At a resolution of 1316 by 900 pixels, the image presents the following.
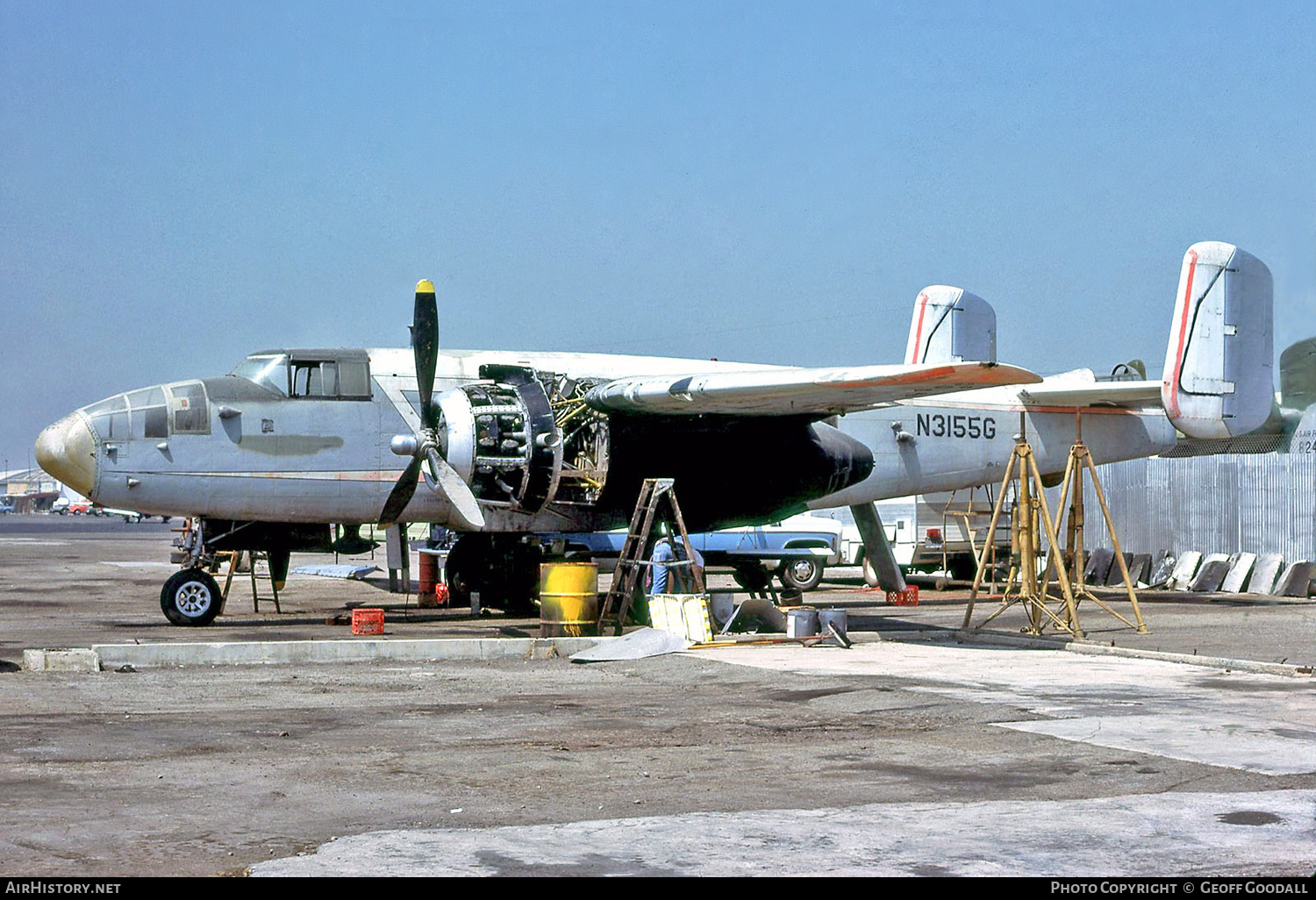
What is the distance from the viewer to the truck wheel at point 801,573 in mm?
31297

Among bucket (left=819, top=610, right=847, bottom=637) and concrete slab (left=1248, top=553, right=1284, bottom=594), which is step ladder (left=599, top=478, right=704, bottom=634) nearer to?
bucket (left=819, top=610, right=847, bottom=637)

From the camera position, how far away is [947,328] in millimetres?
27422

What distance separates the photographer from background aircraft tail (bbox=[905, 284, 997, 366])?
27.4 meters

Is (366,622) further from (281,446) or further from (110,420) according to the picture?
(110,420)

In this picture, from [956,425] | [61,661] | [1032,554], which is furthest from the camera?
[956,425]

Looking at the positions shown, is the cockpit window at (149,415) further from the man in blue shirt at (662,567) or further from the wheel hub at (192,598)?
the man in blue shirt at (662,567)

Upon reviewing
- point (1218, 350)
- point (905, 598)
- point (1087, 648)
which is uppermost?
point (1218, 350)

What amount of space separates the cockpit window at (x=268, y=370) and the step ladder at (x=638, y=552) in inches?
235

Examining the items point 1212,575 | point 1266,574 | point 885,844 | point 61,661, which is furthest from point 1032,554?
point 1212,575

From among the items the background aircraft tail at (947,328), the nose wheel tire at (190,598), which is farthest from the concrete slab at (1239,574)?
the nose wheel tire at (190,598)

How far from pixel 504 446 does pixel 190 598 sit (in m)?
5.90

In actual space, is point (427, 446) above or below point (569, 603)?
above

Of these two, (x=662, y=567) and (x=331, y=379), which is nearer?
(x=662, y=567)
